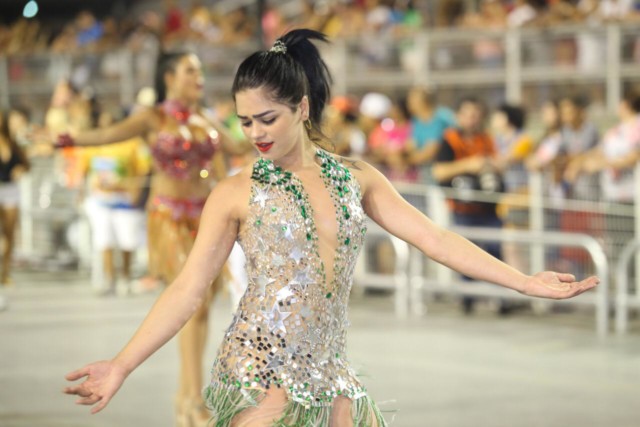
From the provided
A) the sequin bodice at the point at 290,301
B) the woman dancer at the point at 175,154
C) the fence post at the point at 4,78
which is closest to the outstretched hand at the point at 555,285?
the sequin bodice at the point at 290,301

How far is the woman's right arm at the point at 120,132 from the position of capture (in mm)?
6480

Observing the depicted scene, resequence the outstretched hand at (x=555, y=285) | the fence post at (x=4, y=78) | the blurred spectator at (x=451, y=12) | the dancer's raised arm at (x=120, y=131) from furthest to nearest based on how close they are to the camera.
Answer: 1. the fence post at (x=4, y=78)
2. the blurred spectator at (x=451, y=12)
3. the dancer's raised arm at (x=120, y=131)
4. the outstretched hand at (x=555, y=285)

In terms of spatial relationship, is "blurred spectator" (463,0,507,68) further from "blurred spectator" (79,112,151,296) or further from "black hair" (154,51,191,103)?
"black hair" (154,51,191,103)

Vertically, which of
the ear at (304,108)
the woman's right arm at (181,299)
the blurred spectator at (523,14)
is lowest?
the woman's right arm at (181,299)

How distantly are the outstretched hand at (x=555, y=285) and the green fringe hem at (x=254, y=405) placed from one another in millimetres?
643

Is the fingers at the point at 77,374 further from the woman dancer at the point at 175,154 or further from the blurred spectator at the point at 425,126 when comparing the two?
the blurred spectator at the point at 425,126

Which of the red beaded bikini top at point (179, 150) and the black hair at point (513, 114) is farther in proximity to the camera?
the black hair at point (513, 114)

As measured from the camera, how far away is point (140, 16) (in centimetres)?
2041

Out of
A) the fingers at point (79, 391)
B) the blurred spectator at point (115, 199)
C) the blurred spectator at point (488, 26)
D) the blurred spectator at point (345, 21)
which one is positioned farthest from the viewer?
the blurred spectator at point (345, 21)

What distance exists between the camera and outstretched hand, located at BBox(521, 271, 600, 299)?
352 centimetres

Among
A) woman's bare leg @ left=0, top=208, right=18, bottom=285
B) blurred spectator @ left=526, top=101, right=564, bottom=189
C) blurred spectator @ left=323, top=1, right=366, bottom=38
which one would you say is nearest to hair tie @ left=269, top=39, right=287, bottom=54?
blurred spectator @ left=526, top=101, right=564, bottom=189

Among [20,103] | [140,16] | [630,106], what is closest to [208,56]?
[20,103]

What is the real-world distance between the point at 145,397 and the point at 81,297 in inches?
215

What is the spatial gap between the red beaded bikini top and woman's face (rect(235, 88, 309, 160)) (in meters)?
2.95
